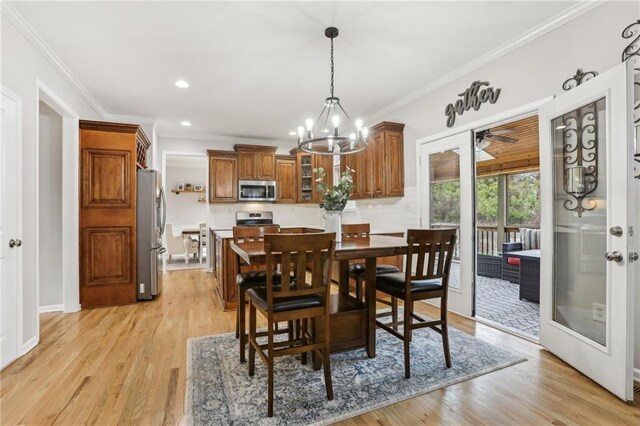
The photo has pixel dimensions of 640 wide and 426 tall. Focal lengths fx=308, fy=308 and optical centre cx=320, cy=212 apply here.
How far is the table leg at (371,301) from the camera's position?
2381 millimetres

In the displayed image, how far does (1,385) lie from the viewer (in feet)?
6.71

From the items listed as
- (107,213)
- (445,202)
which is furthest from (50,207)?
(445,202)

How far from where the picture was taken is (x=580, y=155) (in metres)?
2.33

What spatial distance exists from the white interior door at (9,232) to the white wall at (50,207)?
1.39 metres

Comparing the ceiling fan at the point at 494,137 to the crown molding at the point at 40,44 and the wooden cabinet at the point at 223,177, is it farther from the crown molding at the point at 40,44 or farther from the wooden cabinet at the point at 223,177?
the crown molding at the point at 40,44

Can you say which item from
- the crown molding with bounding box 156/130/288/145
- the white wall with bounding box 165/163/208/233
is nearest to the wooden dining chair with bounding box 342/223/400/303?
the crown molding with bounding box 156/130/288/145

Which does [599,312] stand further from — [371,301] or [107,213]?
[107,213]

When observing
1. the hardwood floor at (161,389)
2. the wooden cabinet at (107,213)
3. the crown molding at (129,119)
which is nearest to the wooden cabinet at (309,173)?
the crown molding at (129,119)

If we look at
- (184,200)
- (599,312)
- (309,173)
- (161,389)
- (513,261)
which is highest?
(309,173)

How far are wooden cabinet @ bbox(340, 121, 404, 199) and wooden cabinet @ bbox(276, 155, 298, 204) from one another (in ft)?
6.94

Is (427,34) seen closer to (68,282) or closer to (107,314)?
(107,314)

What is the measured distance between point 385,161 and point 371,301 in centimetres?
250

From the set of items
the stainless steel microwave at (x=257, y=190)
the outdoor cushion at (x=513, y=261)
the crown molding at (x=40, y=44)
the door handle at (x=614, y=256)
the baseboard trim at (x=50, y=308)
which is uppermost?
the crown molding at (x=40, y=44)

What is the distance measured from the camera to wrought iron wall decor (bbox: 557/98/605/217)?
2.20 m
